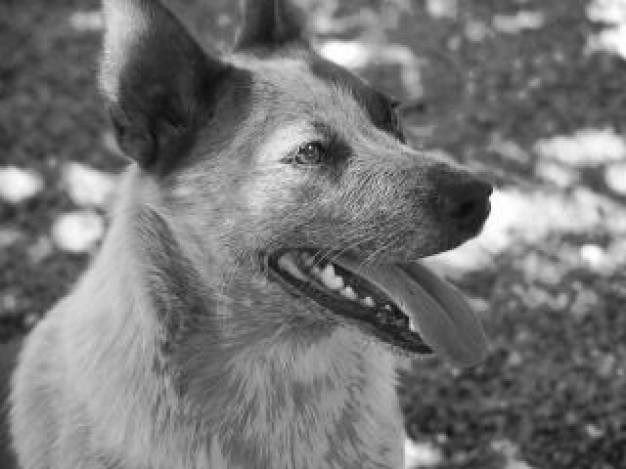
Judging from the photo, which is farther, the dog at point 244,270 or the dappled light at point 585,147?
the dappled light at point 585,147

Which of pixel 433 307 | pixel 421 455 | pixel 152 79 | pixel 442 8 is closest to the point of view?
pixel 152 79

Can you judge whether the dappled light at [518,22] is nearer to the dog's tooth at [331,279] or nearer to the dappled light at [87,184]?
the dappled light at [87,184]

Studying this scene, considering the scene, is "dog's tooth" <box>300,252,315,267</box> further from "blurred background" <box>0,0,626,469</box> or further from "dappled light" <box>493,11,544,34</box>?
"dappled light" <box>493,11,544,34</box>

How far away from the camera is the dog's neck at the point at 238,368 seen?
3.19 metres

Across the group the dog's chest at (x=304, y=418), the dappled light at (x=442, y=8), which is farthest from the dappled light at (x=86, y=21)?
the dog's chest at (x=304, y=418)

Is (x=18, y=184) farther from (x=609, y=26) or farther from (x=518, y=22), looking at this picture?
(x=609, y=26)

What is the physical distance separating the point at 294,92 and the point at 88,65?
440 centimetres

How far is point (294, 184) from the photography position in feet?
10.3

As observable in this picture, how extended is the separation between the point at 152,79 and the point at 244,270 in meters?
0.68

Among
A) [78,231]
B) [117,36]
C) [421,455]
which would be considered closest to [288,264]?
[117,36]

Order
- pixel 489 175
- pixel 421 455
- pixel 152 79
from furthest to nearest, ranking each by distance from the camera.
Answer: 1. pixel 489 175
2. pixel 421 455
3. pixel 152 79

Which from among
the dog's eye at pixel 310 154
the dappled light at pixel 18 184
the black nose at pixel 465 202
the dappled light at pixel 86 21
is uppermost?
the dog's eye at pixel 310 154

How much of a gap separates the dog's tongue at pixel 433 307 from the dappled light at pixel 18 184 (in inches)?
143

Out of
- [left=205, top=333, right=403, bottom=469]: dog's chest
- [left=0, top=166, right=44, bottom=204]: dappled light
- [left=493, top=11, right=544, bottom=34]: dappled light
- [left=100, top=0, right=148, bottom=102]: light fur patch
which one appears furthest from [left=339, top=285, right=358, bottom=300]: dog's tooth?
[left=493, top=11, right=544, bottom=34]: dappled light
